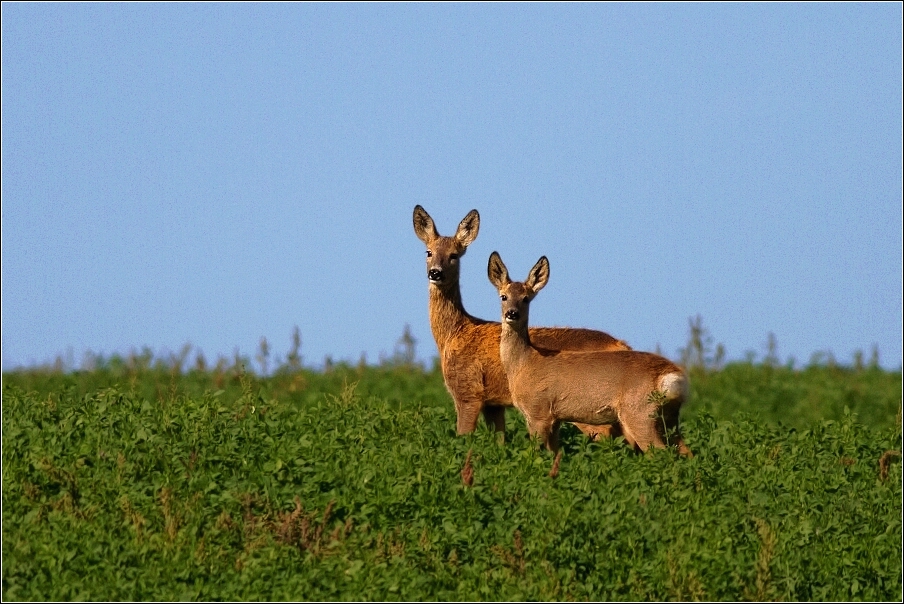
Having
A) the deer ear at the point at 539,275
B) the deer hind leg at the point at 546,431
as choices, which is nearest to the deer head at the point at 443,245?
the deer ear at the point at 539,275

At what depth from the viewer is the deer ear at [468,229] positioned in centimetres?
1275

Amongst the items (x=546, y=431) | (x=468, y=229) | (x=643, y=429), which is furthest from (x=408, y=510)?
(x=468, y=229)

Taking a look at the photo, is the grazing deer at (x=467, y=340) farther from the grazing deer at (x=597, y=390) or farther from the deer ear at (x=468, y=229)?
the grazing deer at (x=597, y=390)

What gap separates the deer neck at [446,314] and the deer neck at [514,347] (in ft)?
3.79

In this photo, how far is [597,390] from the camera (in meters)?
10.6

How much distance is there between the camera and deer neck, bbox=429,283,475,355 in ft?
41.2

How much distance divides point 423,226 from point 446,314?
0.85 metres

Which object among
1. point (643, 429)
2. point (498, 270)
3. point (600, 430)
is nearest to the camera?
point (643, 429)

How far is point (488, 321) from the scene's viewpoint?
12.6 metres

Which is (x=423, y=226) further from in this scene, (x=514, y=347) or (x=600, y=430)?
(x=600, y=430)

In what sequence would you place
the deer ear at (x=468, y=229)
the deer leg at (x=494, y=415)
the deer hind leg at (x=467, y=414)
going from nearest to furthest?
1. the deer hind leg at (x=467, y=414)
2. the deer leg at (x=494, y=415)
3. the deer ear at (x=468, y=229)

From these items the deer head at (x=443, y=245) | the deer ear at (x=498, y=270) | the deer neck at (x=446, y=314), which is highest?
the deer head at (x=443, y=245)

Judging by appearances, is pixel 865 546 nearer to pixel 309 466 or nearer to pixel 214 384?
pixel 309 466

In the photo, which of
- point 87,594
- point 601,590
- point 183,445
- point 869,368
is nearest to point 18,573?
point 87,594
